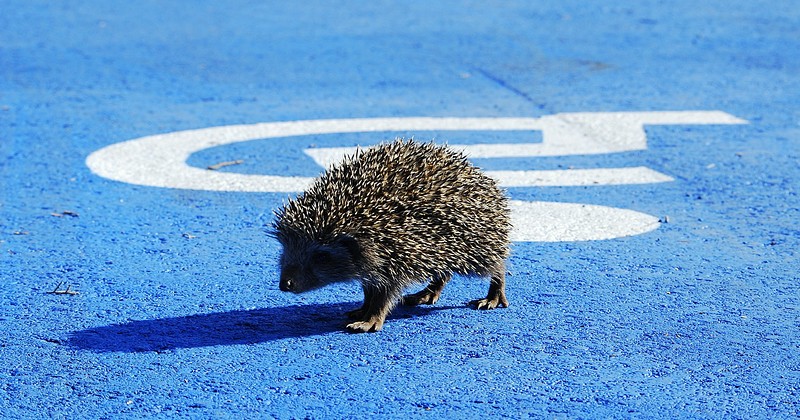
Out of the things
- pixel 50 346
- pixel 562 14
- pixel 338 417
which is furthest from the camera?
pixel 562 14

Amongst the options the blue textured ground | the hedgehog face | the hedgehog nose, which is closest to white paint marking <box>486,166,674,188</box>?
the blue textured ground

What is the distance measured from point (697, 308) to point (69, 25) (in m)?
12.2

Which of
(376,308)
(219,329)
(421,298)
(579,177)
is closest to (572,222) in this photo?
(579,177)

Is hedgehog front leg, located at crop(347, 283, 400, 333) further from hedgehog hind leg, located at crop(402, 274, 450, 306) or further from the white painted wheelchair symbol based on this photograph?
the white painted wheelchair symbol

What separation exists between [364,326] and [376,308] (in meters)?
0.12

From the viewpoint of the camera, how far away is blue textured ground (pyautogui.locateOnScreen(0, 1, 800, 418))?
5.01 metres

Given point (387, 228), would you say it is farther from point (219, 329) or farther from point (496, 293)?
point (219, 329)

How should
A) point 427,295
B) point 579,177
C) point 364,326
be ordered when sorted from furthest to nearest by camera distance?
point 579,177 → point 427,295 → point 364,326

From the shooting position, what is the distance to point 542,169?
9266 mm

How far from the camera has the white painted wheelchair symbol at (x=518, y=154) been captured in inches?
308

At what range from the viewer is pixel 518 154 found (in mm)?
9734

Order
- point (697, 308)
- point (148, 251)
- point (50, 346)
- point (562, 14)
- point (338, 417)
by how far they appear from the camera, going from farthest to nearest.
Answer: point (562, 14) < point (148, 251) < point (697, 308) < point (50, 346) < point (338, 417)

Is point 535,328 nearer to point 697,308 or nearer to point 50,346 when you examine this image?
point 697,308

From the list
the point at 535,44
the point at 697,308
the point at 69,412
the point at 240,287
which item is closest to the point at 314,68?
the point at 535,44
